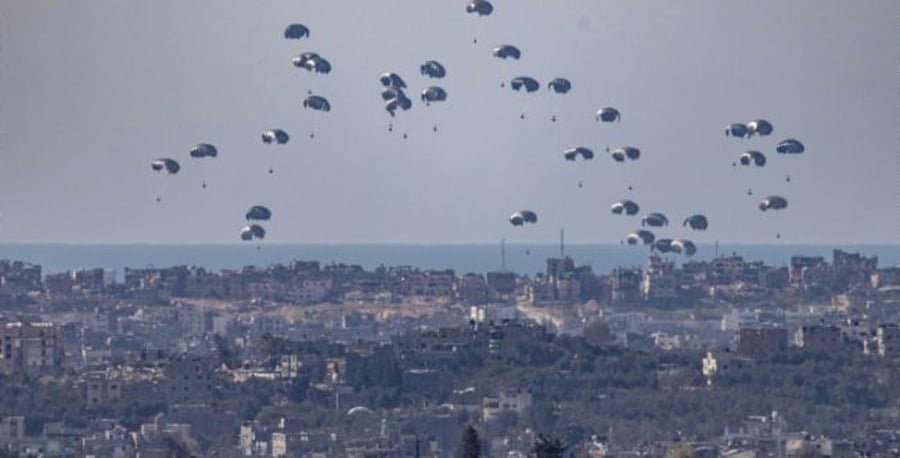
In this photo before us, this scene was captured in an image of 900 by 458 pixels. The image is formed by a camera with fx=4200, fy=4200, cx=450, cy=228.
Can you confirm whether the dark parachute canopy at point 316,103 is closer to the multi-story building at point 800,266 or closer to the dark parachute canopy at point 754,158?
the dark parachute canopy at point 754,158

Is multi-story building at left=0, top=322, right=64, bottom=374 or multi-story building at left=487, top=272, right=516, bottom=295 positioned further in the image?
multi-story building at left=487, top=272, right=516, bottom=295

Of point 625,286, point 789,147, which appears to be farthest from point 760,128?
point 625,286

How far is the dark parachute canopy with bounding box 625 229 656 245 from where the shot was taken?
5581 inches

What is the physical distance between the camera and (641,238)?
142 m

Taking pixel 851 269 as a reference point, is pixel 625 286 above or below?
below

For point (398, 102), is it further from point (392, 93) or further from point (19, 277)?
point (19, 277)

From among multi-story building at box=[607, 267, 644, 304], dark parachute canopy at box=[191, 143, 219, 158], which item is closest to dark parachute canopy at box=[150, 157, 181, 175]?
dark parachute canopy at box=[191, 143, 219, 158]

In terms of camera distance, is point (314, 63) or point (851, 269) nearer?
point (314, 63)

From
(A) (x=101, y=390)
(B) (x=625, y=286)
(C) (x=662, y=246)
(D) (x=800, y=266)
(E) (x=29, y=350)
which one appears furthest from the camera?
(D) (x=800, y=266)

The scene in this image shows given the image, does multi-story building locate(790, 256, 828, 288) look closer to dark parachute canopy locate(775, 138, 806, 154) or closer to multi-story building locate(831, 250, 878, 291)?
multi-story building locate(831, 250, 878, 291)

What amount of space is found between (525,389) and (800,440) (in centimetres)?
1773

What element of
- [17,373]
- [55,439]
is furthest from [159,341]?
[55,439]

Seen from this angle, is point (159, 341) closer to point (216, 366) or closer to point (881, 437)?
point (216, 366)

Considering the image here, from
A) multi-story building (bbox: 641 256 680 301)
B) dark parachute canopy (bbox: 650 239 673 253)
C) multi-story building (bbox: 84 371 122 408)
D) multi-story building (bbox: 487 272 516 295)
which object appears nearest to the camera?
multi-story building (bbox: 84 371 122 408)
